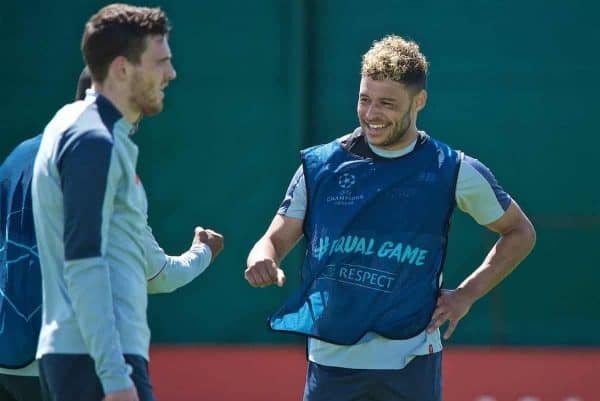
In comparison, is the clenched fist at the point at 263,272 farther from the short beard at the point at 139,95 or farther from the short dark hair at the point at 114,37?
the short dark hair at the point at 114,37

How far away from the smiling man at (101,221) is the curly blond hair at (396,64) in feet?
3.14

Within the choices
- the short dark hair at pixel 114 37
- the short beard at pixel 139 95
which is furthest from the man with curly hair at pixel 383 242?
the short dark hair at pixel 114 37

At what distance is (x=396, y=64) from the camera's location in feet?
14.0

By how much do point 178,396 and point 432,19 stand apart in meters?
3.52

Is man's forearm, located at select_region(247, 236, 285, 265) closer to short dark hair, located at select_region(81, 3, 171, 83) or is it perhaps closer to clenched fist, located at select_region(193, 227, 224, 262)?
clenched fist, located at select_region(193, 227, 224, 262)

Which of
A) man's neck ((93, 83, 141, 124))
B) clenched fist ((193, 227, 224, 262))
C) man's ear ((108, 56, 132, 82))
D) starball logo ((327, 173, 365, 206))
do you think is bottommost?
clenched fist ((193, 227, 224, 262))

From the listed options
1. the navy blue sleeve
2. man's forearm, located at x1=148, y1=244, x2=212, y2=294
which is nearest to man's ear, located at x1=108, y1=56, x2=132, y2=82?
the navy blue sleeve

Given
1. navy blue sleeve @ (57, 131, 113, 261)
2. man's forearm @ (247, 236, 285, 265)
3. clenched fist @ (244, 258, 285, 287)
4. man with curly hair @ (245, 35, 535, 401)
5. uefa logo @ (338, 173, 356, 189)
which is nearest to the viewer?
navy blue sleeve @ (57, 131, 113, 261)

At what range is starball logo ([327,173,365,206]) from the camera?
4289 mm

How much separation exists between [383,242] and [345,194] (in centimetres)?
21

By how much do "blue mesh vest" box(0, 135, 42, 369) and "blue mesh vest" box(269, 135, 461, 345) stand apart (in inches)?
33.5

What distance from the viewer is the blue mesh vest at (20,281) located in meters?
3.85

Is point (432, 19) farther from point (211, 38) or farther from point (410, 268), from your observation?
point (410, 268)

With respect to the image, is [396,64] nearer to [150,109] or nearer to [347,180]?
[347,180]
